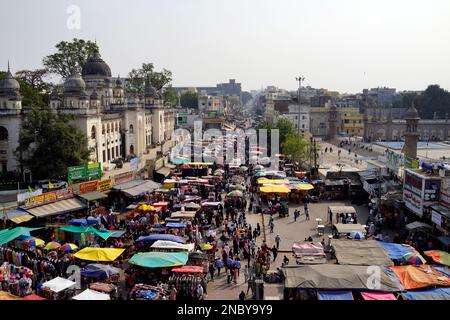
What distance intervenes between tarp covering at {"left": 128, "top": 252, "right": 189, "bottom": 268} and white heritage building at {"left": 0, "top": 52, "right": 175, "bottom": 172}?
20.0 meters

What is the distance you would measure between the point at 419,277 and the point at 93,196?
59.3 ft

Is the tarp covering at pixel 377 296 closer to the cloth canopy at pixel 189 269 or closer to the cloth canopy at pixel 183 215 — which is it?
the cloth canopy at pixel 189 269

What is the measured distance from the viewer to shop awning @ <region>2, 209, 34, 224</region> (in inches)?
813

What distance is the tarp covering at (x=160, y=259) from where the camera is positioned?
15174 millimetres

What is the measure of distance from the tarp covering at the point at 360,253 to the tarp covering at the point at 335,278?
87 cm

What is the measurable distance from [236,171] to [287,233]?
1803 cm

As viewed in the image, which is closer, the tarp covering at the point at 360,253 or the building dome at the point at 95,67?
the tarp covering at the point at 360,253

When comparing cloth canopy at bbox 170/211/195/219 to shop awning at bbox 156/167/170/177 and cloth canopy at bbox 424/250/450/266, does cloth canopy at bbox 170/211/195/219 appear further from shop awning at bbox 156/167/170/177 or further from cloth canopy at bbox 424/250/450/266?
shop awning at bbox 156/167/170/177

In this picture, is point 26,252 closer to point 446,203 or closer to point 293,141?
point 446,203

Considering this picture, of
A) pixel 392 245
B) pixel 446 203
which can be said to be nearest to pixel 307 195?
pixel 446 203

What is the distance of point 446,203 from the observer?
65.4 feet

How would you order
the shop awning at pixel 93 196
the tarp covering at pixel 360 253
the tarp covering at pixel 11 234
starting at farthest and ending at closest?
the shop awning at pixel 93 196 → the tarp covering at pixel 11 234 → the tarp covering at pixel 360 253

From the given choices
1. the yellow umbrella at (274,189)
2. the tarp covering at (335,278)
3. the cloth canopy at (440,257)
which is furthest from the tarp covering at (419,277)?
the yellow umbrella at (274,189)

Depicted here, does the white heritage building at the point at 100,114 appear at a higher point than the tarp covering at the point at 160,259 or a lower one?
higher
